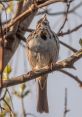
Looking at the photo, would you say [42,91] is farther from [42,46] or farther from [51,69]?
[51,69]

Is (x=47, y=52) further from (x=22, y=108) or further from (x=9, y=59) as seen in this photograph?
(x=22, y=108)

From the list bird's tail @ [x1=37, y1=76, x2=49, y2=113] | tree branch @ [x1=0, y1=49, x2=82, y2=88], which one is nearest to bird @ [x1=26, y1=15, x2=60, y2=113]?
bird's tail @ [x1=37, y1=76, x2=49, y2=113]

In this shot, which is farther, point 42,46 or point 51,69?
point 42,46

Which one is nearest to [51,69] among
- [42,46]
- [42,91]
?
[42,46]

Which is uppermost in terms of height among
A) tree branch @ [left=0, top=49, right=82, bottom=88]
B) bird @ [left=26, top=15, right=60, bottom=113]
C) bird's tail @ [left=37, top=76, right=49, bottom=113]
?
bird @ [left=26, top=15, right=60, bottom=113]

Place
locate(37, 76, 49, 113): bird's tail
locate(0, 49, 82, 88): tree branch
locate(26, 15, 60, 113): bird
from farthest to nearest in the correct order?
locate(37, 76, 49, 113): bird's tail, locate(26, 15, 60, 113): bird, locate(0, 49, 82, 88): tree branch

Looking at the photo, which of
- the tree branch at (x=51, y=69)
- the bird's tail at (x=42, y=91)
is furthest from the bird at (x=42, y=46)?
the tree branch at (x=51, y=69)

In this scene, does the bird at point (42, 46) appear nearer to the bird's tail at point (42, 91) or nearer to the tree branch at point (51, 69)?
the bird's tail at point (42, 91)

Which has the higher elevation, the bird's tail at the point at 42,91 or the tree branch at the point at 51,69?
the tree branch at the point at 51,69

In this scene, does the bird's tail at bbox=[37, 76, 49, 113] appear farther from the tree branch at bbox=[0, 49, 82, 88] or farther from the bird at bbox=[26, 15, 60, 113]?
the tree branch at bbox=[0, 49, 82, 88]

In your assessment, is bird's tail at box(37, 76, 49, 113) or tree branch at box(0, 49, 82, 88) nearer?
tree branch at box(0, 49, 82, 88)

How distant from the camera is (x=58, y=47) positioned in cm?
420

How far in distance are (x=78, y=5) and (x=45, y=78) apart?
1.16 m

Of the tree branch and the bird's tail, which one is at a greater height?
the tree branch
